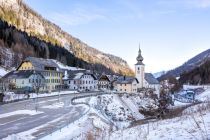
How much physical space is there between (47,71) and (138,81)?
32554 millimetres

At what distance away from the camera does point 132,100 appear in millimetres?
83562

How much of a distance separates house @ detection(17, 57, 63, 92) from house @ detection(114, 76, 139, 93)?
1925cm

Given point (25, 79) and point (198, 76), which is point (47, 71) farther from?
point (198, 76)

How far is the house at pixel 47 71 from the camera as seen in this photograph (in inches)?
3782

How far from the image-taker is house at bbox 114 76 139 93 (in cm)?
10838

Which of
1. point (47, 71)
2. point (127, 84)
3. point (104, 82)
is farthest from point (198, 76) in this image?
point (47, 71)

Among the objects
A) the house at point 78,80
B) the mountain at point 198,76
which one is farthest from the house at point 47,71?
the mountain at point 198,76

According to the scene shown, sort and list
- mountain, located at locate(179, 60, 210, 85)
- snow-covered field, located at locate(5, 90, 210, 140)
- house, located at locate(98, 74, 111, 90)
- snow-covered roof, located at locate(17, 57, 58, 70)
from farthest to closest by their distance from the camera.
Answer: mountain, located at locate(179, 60, 210, 85), house, located at locate(98, 74, 111, 90), snow-covered roof, located at locate(17, 57, 58, 70), snow-covered field, located at locate(5, 90, 210, 140)

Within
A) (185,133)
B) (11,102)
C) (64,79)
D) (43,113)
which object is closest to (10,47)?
(64,79)

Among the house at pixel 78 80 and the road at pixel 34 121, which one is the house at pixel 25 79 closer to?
the house at pixel 78 80

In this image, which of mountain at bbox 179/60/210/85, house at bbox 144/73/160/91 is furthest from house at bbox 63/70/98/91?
mountain at bbox 179/60/210/85

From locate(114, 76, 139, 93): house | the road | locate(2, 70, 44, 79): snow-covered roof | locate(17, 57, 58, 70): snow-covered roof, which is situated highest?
locate(17, 57, 58, 70): snow-covered roof

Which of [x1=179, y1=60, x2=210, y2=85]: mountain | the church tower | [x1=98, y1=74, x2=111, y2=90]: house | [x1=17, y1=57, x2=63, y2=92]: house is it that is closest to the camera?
[x1=17, y1=57, x2=63, y2=92]: house

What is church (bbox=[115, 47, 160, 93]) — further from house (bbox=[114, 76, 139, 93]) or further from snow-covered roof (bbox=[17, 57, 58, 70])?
snow-covered roof (bbox=[17, 57, 58, 70])
